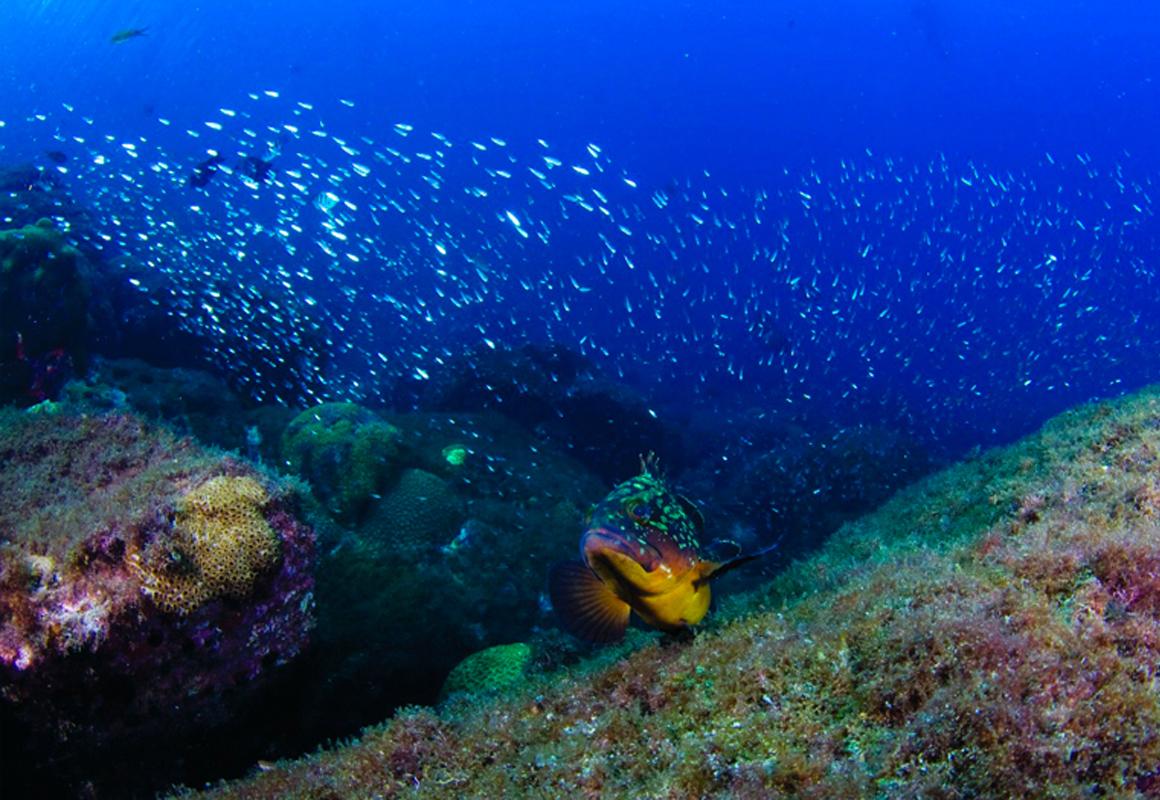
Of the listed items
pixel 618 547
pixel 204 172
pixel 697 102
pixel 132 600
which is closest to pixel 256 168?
pixel 204 172

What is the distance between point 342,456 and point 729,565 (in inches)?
280

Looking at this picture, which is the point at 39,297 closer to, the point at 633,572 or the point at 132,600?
the point at 132,600

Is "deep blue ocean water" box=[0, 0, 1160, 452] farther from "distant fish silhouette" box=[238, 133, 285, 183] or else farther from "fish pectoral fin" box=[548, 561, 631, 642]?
"fish pectoral fin" box=[548, 561, 631, 642]

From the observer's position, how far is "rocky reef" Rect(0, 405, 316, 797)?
3412mm

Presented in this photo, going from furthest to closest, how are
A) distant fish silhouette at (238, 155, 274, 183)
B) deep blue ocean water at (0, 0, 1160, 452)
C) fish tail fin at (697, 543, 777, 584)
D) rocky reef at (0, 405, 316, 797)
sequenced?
deep blue ocean water at (0, 0, 1160, 452), distant fish silhouette at (238, 155, 274, 183), rocky reef at (0, 405, 316, 797), fish tail fin at (697, 543, 777, 584)

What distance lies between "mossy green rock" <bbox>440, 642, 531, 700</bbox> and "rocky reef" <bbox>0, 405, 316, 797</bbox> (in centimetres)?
197

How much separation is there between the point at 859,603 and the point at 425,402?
1541 centimetres

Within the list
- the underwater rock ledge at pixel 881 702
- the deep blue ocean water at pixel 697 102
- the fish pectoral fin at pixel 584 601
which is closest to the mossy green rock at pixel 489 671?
the underwater rock ledge at pixel 881 702

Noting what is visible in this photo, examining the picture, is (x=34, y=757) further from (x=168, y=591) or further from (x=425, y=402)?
(x=425, y=402)

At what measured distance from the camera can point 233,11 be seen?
107 metres

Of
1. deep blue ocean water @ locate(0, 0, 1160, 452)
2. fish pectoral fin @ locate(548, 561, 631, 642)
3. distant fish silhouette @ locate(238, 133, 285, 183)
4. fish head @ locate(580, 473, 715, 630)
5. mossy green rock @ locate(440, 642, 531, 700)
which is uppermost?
deep blue ocean water @ locate(0, 0, 1160, 452)

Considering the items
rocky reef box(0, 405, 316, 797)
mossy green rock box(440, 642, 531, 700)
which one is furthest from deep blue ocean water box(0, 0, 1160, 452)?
rocky reef box(0, 405, 316, 797)

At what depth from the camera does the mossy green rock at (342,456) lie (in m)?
8.21

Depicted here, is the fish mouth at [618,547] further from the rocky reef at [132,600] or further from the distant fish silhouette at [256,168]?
the distant fish silhouette at [256,168]
